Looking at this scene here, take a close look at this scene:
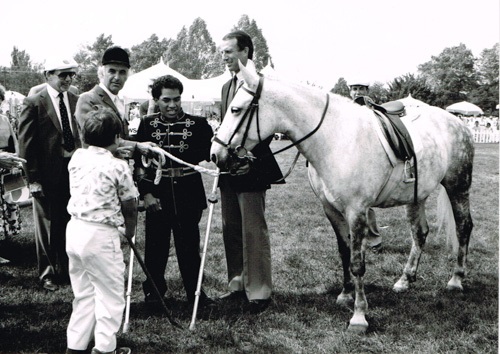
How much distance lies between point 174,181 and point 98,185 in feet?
4.68

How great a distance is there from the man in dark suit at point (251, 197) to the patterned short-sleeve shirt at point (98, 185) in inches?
66.8

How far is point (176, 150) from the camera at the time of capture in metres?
4.76

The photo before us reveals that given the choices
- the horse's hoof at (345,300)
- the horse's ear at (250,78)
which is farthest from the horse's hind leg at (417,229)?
the horse's ear at (250,78)

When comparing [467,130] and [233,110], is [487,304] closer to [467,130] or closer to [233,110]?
[467,130]

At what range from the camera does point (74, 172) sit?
341cm

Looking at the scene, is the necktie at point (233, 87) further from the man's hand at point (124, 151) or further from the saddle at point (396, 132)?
the saddle at point (396, 132)

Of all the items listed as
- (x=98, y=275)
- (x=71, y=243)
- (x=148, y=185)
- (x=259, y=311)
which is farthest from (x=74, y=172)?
(x=259, y=311)

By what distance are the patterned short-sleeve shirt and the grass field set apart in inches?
55.7

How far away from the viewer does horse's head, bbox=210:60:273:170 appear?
417cm

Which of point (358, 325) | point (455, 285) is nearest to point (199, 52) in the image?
point (455, 285)

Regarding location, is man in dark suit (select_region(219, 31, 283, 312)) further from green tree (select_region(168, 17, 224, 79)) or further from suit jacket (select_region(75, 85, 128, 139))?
green tree (select_region(168, 17, 224, 79))

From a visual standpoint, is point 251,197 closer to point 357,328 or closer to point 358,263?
point 358,263

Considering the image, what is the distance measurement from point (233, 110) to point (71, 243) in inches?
70.3

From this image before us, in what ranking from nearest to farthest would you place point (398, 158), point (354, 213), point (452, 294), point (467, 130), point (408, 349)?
point (408, 349), point (354, 213), point (398, 158), point (452, 294), point (467, 130)
